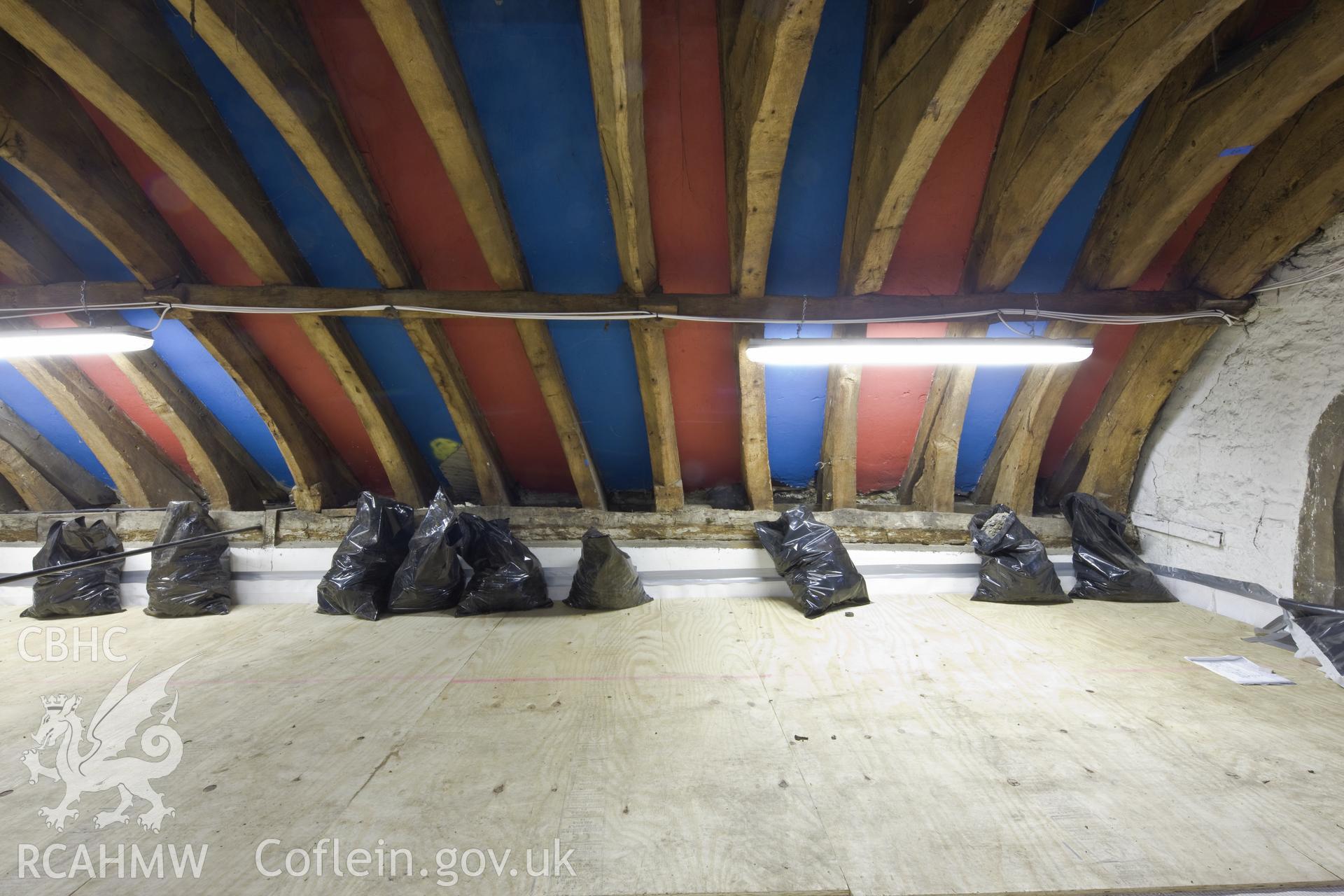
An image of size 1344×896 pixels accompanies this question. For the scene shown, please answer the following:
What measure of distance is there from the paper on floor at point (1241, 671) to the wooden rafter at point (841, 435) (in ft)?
5.66

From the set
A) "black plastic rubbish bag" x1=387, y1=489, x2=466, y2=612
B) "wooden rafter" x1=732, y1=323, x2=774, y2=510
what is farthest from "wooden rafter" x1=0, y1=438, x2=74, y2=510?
"wooden rafter" x1=732, y1=323, x2=774, y2=510

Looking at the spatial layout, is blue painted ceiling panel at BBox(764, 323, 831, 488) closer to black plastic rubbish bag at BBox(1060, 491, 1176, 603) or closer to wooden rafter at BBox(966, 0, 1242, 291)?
wooden rafter at BBox(966, 0, 1242, 291)

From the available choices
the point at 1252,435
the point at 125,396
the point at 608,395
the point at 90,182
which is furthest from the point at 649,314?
the point at 125,396

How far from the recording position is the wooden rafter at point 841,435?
295 centimetres

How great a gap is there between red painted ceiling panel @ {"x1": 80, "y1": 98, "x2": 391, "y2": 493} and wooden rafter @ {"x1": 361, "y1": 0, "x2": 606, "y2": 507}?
4.54 feet

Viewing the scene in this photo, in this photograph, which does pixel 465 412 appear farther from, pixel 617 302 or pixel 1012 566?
pixel 1012 566

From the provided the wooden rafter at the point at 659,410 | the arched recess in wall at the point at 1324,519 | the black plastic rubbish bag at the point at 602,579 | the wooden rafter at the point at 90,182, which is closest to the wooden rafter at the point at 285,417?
the wooden rafter at the point at 90,182

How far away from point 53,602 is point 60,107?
2.81 m

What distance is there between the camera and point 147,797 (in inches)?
59.2

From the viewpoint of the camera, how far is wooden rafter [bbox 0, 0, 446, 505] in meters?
1.77

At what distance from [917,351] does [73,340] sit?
4171 mm

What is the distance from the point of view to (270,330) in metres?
3.01

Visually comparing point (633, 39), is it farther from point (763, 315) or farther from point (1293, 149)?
point (1293, 149)

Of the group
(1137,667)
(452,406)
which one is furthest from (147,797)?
(1137,667)
